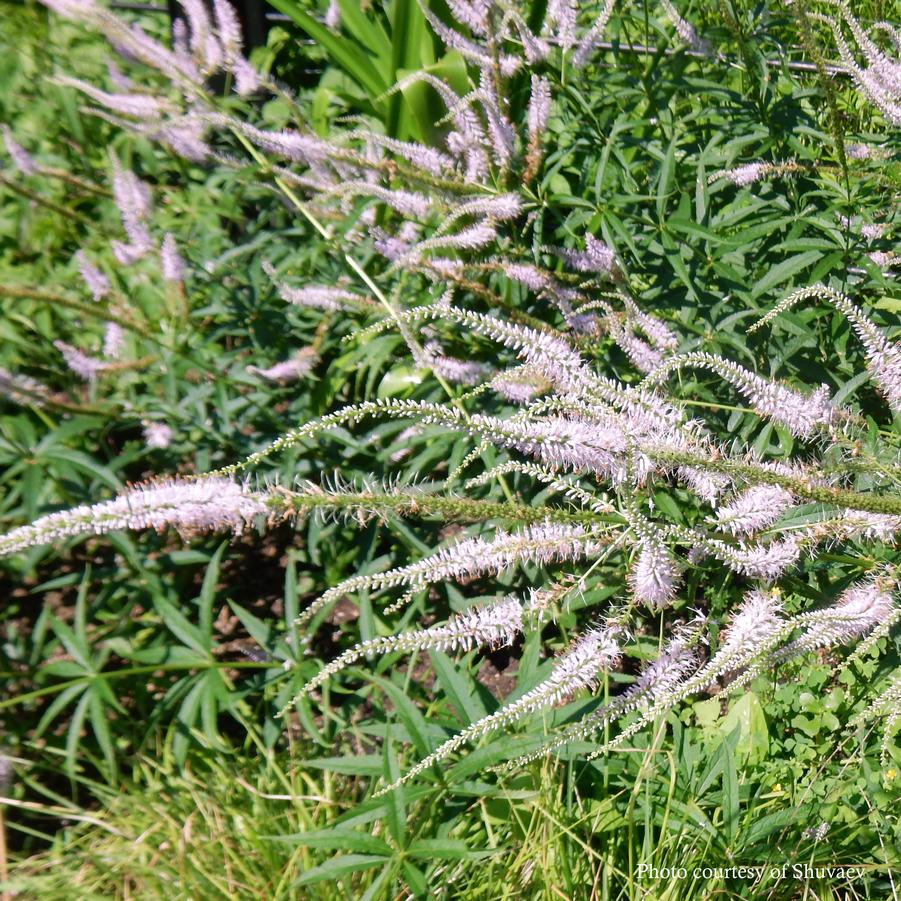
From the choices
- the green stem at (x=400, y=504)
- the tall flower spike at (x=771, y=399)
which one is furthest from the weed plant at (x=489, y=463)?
the green stem at (x=400, y=504)

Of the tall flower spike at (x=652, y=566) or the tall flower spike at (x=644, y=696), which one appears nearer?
the tall flower spike at (x=652, y=566)

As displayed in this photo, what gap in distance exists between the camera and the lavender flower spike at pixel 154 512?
1.24m

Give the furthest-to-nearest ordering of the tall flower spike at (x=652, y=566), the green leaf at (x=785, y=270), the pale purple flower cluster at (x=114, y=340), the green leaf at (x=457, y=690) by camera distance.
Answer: the pale purple flower cluster at (x=114, y=340) < the green leaf at (x=785, y=270) < the green leaf at (x=457, y=690) < the tall flower spike at (x=652, y=566)

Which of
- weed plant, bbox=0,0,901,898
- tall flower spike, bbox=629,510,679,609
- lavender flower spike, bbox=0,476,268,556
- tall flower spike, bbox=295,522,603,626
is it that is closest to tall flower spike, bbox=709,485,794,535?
weed plant, bbox=0,0,901,898

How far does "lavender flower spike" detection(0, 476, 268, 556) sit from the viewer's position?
4.08 ft

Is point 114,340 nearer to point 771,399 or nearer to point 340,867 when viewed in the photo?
Answer: point 340,867

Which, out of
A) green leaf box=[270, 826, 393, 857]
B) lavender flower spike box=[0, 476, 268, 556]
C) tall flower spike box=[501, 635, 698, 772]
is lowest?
green leaf box=[270, 826, 393, 857]

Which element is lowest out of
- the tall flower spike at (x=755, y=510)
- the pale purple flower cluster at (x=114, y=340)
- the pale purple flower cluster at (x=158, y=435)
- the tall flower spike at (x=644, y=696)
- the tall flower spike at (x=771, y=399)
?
the pale purple flower cluster at (x=158, y=435)

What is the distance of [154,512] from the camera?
1317mm

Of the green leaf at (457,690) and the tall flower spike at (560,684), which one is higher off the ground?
the tall flower spike at (560,684)

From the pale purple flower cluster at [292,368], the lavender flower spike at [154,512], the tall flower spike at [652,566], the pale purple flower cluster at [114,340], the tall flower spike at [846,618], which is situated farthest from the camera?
the pale purple flower cluster at [292,368]

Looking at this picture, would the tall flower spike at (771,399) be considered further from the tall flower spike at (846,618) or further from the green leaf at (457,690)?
the green leaf at (457,690)

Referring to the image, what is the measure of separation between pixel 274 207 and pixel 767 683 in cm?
230

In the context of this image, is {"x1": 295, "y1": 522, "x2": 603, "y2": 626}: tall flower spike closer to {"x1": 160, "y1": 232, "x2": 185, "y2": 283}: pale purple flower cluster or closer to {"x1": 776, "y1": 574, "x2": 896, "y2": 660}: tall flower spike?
{"x1": 776, "y1": 574, "x2": 896, "y2": 660}: tall flower spike
